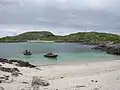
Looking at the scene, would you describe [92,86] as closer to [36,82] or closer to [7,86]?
[36,82]

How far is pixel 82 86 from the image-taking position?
1886 cm

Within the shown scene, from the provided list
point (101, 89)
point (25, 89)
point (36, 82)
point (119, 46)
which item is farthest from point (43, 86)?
point (119, 46)

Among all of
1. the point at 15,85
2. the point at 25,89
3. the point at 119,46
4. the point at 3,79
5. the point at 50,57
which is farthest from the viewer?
the point at 119,46

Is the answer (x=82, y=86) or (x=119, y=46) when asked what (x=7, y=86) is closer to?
(x=82, y=86)

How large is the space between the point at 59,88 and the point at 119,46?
239ft

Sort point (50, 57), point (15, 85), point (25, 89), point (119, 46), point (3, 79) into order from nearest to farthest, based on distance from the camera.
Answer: point (25, 89), point (15, 85), point (3, 79), point (50, 57), point (119, 46)

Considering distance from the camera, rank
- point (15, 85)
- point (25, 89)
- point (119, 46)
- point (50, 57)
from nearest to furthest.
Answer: point (25, 89) → point (15, 85) → point (50, 57) → point (119, 46)

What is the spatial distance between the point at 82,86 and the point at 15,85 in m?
5.60

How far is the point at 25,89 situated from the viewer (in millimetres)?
16781

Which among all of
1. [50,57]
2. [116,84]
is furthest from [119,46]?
[116,84]

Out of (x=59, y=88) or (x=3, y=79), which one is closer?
(x=59, y=88)

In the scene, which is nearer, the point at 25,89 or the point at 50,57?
the point at 25,89

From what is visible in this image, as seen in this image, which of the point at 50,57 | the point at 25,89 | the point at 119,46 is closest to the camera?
the point at 25,89

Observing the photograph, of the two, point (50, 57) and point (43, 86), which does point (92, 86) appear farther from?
point (50, 57)
